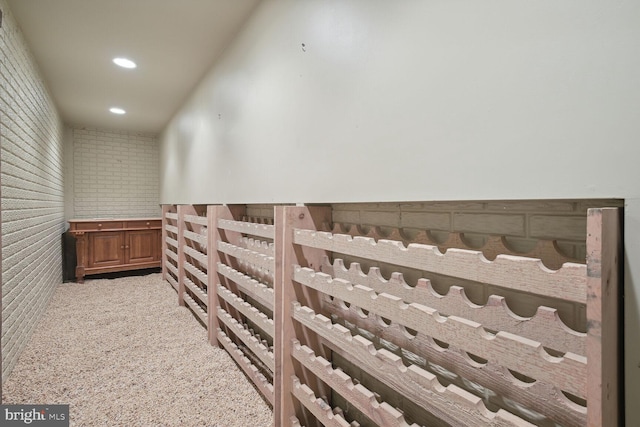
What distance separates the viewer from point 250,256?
1966 millimetres

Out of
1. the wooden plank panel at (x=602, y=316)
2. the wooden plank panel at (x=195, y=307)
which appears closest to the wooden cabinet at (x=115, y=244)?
the wooden plank panel at (x=195, y=307)

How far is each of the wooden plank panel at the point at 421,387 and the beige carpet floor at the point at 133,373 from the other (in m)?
0.84

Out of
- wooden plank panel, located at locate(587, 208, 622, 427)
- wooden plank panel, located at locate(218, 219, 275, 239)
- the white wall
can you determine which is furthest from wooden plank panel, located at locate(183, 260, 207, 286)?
wooden plank panel, located at locate(587, 208, 622, 427)

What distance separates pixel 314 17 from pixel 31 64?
2910mm

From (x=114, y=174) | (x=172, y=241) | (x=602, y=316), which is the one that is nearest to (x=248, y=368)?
(x=602, y=316)

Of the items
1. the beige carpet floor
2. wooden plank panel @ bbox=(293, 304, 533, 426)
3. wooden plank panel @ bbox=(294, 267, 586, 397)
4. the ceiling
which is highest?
the ceiling

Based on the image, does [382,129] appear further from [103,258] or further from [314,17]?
[103,258]

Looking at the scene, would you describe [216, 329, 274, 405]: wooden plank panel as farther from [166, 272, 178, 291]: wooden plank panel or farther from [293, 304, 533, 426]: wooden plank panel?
[166, 272, 178, 291]: wooden plank panel

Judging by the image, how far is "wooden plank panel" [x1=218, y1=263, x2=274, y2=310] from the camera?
1809 millimetres

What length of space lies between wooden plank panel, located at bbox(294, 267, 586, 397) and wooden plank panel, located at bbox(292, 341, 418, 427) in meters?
0.32

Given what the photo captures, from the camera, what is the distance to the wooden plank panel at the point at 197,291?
287cm

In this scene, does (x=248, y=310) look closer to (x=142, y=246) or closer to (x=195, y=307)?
(x=195, y=307)

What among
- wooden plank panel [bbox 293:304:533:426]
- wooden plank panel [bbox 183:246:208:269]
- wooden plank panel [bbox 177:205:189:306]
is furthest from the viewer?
wooden plank panel [bbox 177:205:189:306]

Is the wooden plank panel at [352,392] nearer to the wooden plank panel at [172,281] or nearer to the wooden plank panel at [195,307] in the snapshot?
the wooden plank panel at [195,307]
